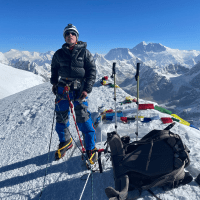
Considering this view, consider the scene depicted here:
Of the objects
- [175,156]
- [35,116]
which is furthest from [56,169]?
[35,116]

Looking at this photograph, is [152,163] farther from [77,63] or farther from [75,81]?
[77,63]

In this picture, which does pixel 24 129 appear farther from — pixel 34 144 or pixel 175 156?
pixel 175 156

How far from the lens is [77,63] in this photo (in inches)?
144

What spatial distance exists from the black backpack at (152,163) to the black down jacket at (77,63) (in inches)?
74.9

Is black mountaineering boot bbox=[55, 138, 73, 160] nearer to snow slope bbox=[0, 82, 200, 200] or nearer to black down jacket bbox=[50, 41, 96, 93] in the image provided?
snow slope bbox=[0, 82, 200, 200]

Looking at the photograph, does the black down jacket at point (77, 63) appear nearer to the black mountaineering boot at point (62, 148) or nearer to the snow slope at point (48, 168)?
the black mountaineering boot at point (62, 148)

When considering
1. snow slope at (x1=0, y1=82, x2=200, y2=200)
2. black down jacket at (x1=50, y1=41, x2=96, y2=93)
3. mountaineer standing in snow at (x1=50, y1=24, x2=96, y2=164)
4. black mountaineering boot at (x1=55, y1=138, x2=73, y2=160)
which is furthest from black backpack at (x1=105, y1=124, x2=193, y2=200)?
black down jacket at (x1=50, y1=41, x2=96, y2=93)

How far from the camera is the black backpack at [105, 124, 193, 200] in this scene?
2494mm

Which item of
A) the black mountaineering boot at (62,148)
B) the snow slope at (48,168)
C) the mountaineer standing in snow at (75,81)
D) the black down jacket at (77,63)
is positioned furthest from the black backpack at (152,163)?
the black down jacket at (77,63)

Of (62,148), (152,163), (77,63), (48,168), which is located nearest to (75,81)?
(77,63)

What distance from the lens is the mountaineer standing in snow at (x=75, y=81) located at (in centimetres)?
363

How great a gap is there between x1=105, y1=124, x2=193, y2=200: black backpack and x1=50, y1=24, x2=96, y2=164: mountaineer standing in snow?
1.06 metres

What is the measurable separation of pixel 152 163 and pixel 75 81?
2.74 meters

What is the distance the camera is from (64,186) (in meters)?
3.03
